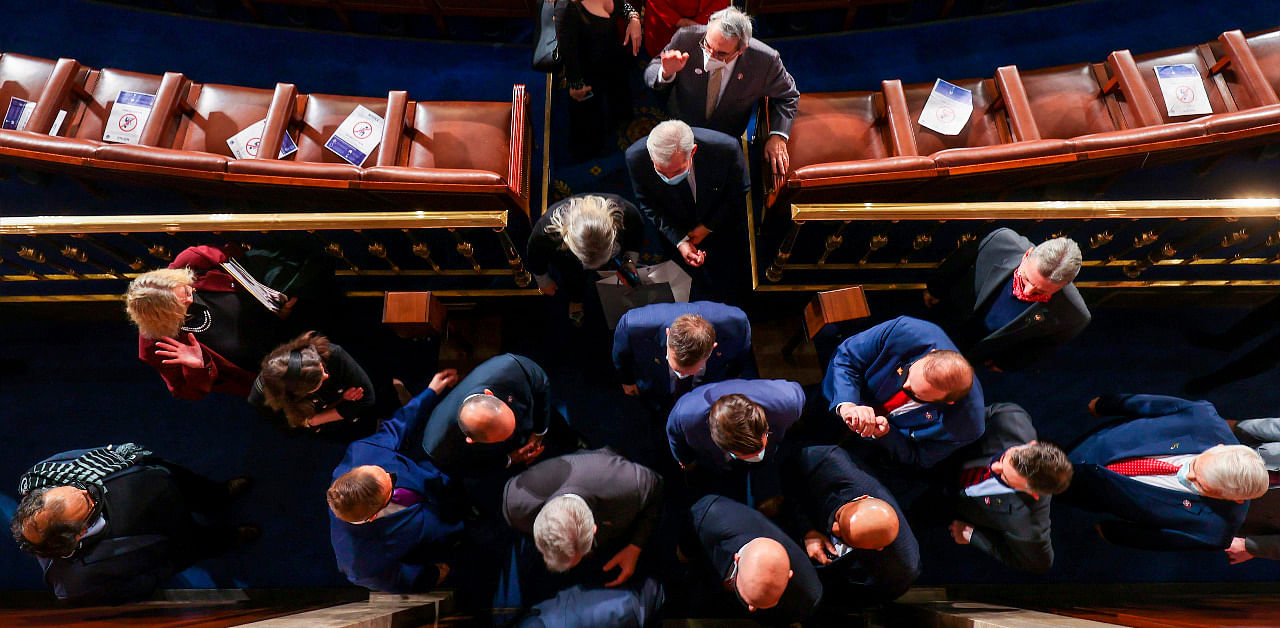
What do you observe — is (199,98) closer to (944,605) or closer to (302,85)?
(302,85)

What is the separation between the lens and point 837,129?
3.70 metres

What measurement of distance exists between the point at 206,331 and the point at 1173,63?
17.7 feet

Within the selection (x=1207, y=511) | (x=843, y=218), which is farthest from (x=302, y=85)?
(x=1207, y=511)

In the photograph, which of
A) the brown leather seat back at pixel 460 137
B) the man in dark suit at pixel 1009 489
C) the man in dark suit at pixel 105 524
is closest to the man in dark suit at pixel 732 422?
the man in dark suit at pixel 1009 489

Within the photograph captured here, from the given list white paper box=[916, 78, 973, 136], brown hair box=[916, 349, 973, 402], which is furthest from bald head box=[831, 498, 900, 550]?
white paper box=[916, 78, 973, 136]

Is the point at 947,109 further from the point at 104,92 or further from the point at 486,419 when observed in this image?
the point at 104,92

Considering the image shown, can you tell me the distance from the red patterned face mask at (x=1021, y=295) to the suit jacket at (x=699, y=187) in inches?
52.5

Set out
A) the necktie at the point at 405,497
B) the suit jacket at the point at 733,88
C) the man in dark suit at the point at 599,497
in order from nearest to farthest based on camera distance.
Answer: the man in dark suit at the point at 599,497 → the necktie at the point at 405,497 → the suit jacket at the point at 733,88

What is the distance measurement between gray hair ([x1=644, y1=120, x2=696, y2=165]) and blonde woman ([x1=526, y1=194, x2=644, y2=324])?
314mm

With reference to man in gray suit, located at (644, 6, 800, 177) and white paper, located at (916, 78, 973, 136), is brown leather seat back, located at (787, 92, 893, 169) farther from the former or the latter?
white paper, located at (916, 78, 973, 136)

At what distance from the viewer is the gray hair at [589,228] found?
103 inches

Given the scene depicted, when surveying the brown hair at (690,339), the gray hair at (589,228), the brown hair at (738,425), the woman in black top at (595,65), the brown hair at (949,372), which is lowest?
the brown hair at (738,425)

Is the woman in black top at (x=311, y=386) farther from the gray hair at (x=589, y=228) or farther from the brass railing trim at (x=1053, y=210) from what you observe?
the brass railing trim at (x=1053, y=210)

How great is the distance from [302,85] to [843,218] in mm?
3853
